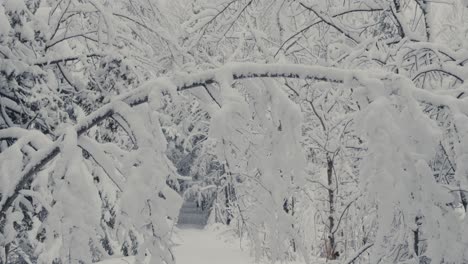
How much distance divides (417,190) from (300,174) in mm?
494

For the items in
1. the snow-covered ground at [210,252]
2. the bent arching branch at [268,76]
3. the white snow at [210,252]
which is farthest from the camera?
the white snow at [210,252]

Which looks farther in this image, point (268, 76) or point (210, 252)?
point (210, 252)

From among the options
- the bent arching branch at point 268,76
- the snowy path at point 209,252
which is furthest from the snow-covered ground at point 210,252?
the bent arching branch at point 268,76

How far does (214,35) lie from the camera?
5.86 meters

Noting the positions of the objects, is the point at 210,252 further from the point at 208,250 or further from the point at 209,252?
the point at 208,250

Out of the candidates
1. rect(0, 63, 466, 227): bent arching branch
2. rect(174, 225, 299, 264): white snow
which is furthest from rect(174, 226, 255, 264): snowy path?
rect(0, 63, 466, 227): bent arching branch

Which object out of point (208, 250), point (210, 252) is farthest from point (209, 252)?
point (208, 250)

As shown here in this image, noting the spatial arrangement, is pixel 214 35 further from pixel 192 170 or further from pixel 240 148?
pixel 192 170

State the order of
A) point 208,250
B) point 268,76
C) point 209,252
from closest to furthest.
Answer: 1. point 268,76
2. point 209,252
3. point 208,250

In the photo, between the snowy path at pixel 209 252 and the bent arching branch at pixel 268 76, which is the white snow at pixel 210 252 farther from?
the bent arching branch at pixel 268 76

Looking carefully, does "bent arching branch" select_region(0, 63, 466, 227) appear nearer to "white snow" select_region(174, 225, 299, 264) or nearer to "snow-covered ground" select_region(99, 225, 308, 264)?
"snow-covered ground" select_region(99, 225, 308, 264)

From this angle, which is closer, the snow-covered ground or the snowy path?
the snow-covered ground

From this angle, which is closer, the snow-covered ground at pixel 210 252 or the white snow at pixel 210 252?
the snow-covered ground at pixel 210 252

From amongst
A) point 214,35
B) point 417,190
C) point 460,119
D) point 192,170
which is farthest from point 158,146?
point 192,170
